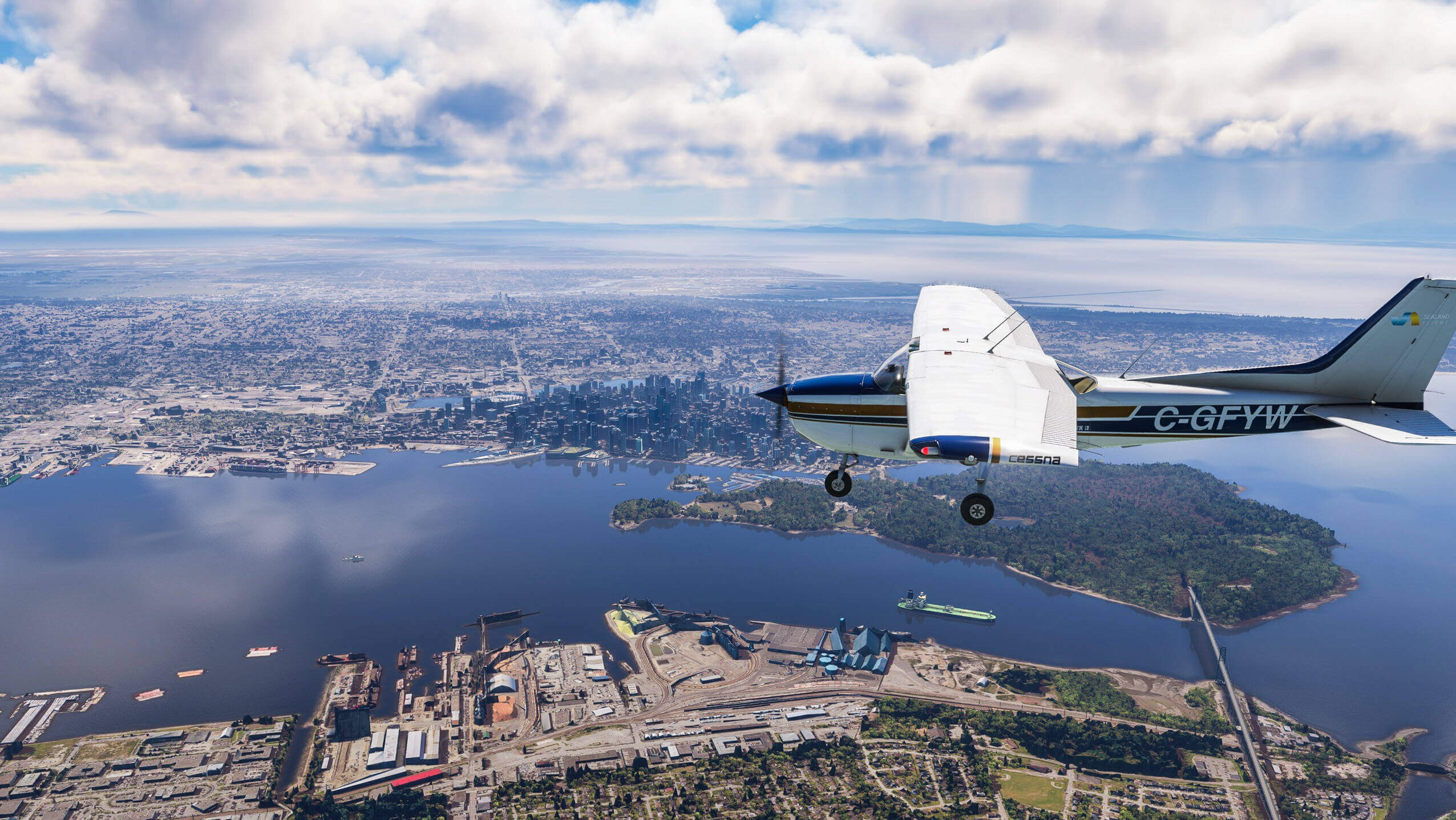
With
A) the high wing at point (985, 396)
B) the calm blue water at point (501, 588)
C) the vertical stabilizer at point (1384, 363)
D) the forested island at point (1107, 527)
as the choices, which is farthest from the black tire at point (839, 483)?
the forested island at point (1107, 527)

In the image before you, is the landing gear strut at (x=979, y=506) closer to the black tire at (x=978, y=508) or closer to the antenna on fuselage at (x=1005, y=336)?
the black tire at (x=978, y=508)

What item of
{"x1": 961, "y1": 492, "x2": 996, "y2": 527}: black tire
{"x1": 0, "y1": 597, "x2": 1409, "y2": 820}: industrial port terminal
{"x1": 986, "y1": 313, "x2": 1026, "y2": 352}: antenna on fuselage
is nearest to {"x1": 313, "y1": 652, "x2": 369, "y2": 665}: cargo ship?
{"x1": 0, "y1": 597, "x2": 1409, "y2": 820}: industrial port terminal

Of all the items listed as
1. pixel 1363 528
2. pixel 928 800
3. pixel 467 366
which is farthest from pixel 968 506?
pixel 467 366

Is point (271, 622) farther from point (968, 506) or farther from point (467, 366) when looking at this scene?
point (467, 366)

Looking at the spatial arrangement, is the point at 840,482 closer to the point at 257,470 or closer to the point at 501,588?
the point at 501,588

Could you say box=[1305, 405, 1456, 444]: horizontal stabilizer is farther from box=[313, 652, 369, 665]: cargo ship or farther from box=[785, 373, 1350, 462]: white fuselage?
box=[313, 652, 369, 665]: cargo ship

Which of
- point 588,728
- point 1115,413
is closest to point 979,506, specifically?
point 1115,413
